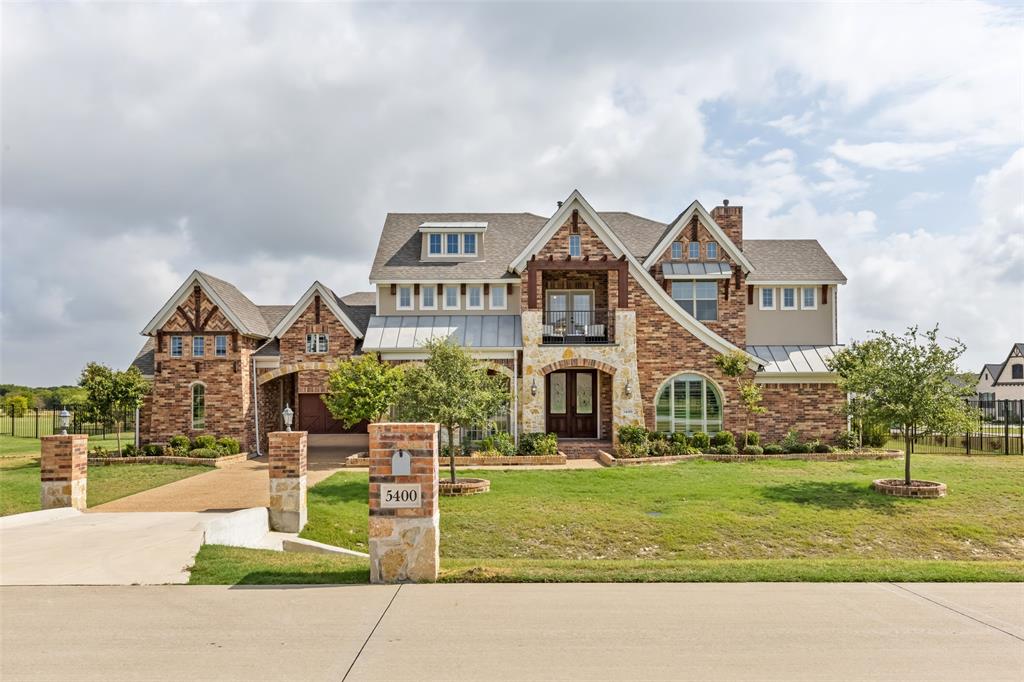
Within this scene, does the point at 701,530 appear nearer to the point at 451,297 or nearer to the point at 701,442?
the point at 701,442

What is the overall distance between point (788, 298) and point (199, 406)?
957 inches

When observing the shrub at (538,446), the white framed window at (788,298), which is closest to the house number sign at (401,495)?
the shrub at (538,446)

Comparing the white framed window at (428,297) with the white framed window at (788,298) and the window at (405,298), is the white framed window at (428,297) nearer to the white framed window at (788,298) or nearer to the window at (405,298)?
the window at (405,298)

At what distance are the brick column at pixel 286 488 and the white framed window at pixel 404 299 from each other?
13.7m

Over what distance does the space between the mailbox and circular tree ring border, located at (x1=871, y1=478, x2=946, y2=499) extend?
13.2 meters

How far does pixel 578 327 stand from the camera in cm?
2523

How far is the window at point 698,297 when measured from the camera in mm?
26922

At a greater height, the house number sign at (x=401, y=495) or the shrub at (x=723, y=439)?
the house number sign at (x=401, y=495)

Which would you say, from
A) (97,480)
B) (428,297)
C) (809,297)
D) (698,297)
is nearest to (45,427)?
(97,480)

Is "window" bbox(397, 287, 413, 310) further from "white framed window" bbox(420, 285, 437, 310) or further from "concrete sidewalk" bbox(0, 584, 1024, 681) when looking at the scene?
"concrete sidewalk" bbox(0, 584, 1024, 681)

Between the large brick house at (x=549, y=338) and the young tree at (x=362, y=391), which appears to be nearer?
the young tree at (x=362, y=391)

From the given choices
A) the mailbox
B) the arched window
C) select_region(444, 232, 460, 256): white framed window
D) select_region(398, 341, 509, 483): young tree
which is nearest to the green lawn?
the mailbox

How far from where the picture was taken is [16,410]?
38.2m

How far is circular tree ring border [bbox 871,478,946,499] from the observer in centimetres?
1555
